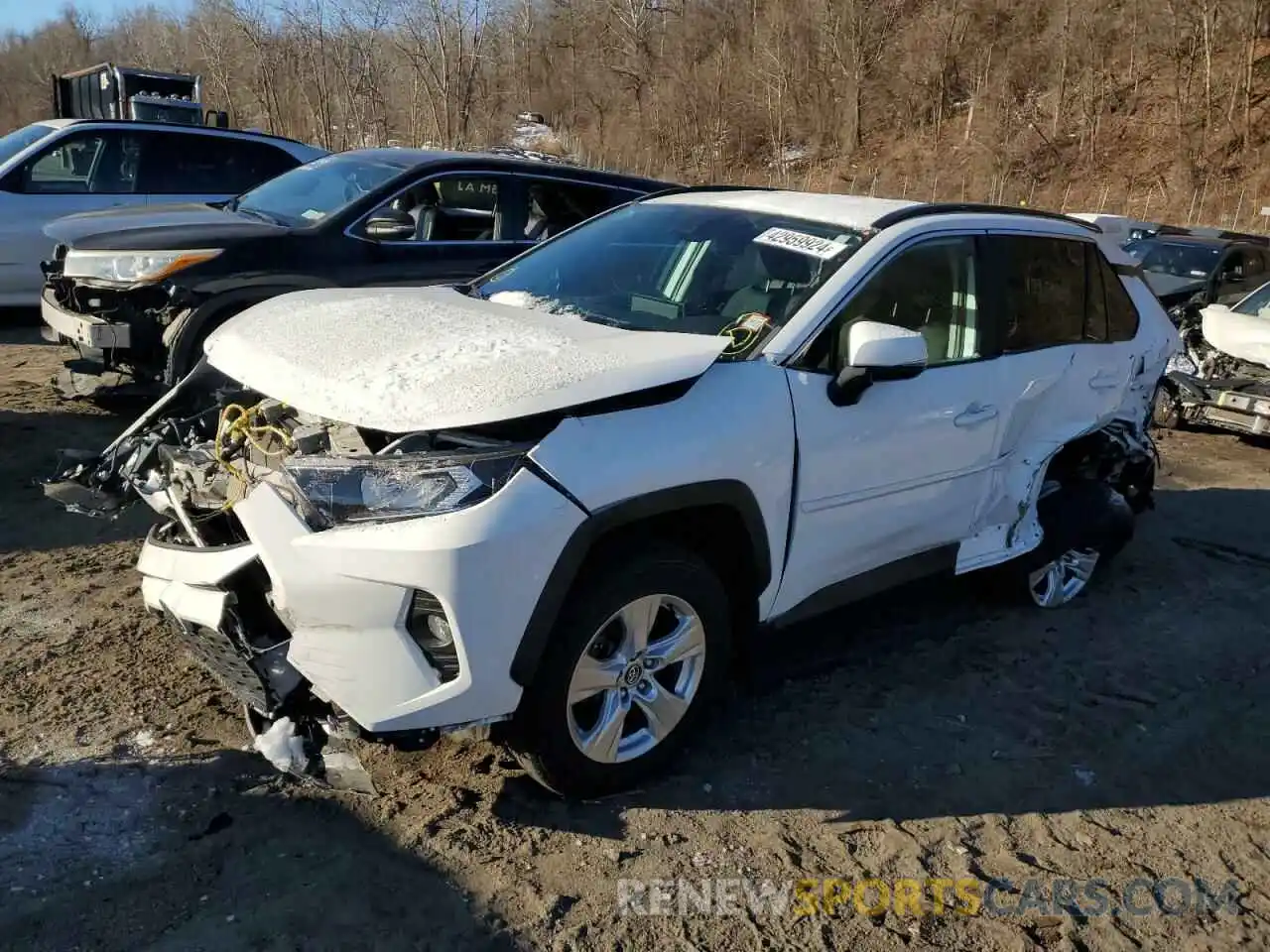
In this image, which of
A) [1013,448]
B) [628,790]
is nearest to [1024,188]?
[1013,448]

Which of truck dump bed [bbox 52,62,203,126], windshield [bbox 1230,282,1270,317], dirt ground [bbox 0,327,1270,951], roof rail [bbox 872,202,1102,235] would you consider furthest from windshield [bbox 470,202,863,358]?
truck dump bed [bbox 52,62,203,126]

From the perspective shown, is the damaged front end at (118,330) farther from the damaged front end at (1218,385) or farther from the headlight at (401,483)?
the damaged front end at (1218,385)

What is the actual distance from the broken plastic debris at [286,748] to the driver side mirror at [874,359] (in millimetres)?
1991

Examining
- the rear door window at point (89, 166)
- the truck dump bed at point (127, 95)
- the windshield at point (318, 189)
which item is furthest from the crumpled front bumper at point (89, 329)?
the truck dump bed at point (127, 95)

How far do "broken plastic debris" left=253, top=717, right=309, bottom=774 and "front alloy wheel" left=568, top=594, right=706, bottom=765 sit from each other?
0.77m

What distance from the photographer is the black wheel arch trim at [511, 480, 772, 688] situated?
2.83m

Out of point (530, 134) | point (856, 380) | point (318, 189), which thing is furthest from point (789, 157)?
point (856, 380)

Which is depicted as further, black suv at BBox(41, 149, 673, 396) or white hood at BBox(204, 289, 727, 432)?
black suv at BBox(41, 149, 673, 396)

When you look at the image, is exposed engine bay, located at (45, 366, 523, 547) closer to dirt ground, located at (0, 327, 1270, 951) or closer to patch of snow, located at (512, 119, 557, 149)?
dirt ground, located at (0, 327, 1270, 951)

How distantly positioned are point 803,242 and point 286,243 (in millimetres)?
3849

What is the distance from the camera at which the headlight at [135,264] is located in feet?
20.4

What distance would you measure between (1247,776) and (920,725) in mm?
1160

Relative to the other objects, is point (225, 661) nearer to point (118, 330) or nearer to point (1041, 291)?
point (1041, 291)

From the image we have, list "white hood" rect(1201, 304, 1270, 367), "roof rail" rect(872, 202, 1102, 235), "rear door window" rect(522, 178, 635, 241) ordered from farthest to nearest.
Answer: "white hood" rect(1201, 304, 1270, 367) → "rear door window" rect(522, 178, 635, 241) → "roof rail" rect(872, 202, 1102, 235)
